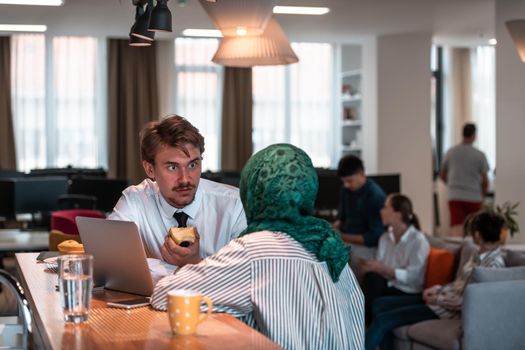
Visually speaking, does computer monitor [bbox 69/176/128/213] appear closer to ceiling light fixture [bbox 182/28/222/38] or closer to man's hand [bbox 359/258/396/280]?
ceiling light fixture [bbox 182/28/222/38]

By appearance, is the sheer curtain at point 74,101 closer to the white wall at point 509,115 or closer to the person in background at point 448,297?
the white wall at point 509,115

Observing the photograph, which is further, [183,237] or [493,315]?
[493,315]

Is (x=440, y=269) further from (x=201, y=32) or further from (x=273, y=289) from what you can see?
(x=201, y=32)

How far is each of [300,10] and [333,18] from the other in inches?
36.0

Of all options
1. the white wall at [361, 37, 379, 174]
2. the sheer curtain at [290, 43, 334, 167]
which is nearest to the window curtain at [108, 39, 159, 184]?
the sheer curtain at [290, 43, 334, 167]

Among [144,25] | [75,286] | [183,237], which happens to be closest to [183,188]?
[183,237]

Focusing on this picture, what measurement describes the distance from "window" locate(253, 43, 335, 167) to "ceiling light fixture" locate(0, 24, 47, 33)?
4.14 meters

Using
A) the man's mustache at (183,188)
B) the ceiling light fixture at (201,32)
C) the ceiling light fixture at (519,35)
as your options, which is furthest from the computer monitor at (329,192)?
the man's mustache at (183,188)

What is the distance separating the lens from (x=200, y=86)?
47.5ft

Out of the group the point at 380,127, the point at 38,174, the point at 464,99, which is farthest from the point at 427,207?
the point at 38,174

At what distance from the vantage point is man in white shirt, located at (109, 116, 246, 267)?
3094mm

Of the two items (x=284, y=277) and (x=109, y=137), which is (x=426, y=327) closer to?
(x=284, y=277)

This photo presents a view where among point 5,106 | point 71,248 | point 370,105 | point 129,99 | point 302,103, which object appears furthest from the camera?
point 302,103

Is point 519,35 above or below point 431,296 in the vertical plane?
above
